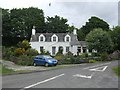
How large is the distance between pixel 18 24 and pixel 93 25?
29581 millimetres

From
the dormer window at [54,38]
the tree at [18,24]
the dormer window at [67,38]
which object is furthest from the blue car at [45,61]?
the tree at [18,24]

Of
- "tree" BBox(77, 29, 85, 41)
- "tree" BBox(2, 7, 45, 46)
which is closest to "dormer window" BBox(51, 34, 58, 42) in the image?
"tree" BBox(2, 7, 45, 46)

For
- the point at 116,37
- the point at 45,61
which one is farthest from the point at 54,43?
the point at 45,61

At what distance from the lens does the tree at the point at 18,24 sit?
83938mm

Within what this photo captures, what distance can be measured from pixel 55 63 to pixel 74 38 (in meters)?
32.4

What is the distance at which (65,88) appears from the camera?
14938 mm

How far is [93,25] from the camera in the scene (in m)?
102

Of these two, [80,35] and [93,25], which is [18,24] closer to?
[80,35]

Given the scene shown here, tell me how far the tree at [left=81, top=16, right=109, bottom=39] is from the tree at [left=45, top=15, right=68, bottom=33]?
30.2 feet

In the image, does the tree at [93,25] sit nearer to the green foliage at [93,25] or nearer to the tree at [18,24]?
the green foliage at [93,25]

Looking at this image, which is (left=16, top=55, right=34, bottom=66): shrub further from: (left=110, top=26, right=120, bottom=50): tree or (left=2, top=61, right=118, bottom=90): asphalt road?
(left=110, top=26, right=120, bottom=50): tree

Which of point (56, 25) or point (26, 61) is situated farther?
point (56, 25)

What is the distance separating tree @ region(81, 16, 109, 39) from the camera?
102m

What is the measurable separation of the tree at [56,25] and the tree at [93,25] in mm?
9220
